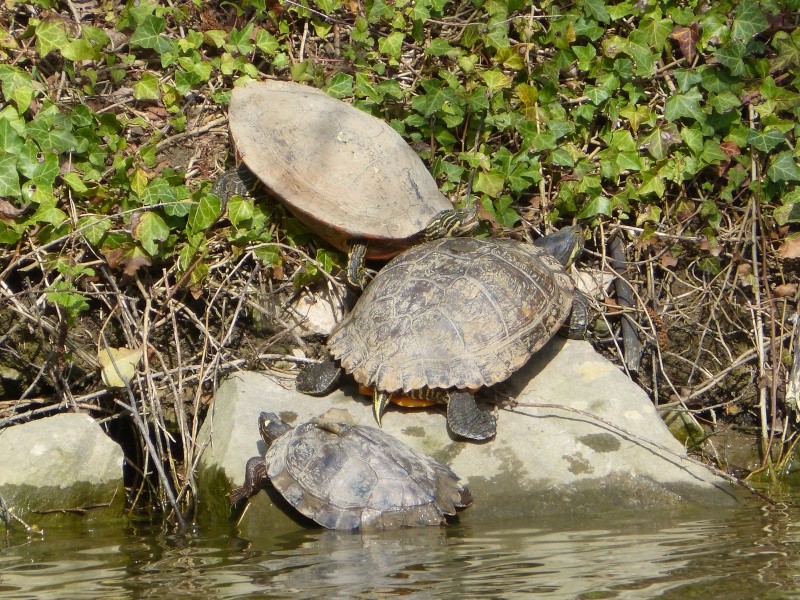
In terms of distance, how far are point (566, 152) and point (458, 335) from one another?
1949 millimetres

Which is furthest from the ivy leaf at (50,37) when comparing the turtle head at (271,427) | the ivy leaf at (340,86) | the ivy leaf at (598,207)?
the ivy leaf at (598,207)

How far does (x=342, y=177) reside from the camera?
5.86 m

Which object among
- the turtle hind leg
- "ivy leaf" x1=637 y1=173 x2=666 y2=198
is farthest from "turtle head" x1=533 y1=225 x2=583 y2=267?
the turtle hind leg

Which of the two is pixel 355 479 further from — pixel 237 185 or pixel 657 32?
pixel 657 32

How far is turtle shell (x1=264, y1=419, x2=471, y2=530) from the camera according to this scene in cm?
446

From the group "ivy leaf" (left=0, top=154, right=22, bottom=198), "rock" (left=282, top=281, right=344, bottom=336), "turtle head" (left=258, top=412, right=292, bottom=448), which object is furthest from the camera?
"rock" (left=282, top=281, right=344, bottom=336)

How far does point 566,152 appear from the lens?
6.38m

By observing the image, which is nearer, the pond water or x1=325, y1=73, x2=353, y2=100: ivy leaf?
the pond water

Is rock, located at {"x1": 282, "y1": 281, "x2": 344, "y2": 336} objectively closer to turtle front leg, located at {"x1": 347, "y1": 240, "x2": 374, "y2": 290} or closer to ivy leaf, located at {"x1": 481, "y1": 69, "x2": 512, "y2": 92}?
turtle front leg, located at {"x1": 347, "y1": 240, "x2": 374, "y2": 290}

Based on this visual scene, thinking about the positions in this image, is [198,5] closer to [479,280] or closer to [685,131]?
[479,280]

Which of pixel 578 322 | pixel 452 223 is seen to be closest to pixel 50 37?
pixel 452 223

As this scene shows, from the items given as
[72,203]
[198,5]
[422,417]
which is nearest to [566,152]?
[422,417]

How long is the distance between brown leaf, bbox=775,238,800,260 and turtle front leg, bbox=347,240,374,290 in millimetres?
2724

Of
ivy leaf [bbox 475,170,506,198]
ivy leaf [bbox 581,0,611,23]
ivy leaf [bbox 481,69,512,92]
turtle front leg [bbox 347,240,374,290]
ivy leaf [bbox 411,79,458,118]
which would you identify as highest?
ivy leaf [bbox 581,0,611,23]
